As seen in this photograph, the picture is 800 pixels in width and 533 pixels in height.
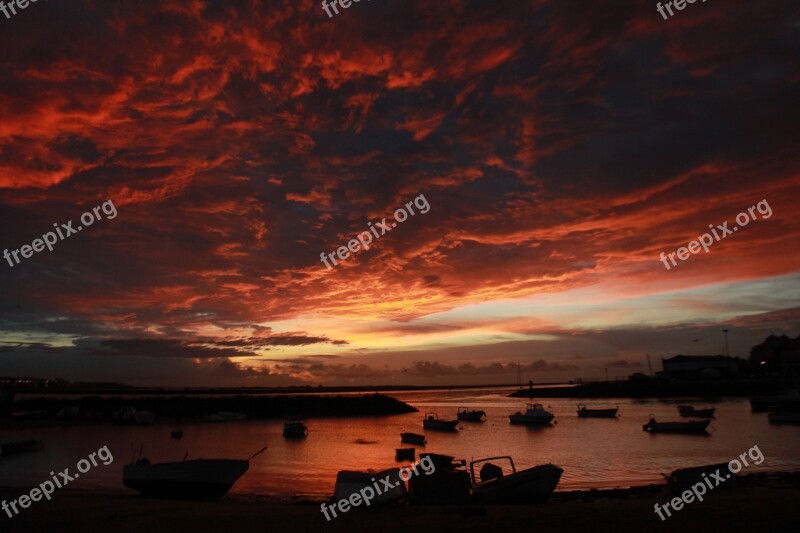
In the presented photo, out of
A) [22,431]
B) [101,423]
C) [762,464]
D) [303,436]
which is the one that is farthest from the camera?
[101,423]

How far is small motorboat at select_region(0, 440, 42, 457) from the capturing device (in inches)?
1586

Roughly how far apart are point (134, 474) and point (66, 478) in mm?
10077

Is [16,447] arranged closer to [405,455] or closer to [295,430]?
[295,430]

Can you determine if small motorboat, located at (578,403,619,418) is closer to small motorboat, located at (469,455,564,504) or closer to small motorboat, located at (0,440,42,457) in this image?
small motorboat, located at (469,455,564,504)

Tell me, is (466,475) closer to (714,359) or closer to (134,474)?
(134,474)

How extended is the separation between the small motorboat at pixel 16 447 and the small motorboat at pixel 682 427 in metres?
58.6

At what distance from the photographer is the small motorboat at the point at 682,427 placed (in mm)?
52750

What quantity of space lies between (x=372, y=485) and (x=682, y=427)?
46212mm

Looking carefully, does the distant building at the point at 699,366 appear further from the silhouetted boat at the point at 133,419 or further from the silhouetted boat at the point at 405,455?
the silhouetted boat at the point at 133,419

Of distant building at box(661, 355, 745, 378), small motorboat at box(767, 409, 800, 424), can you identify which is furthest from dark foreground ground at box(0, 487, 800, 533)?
distant building at box(661, 355, 745, 378)

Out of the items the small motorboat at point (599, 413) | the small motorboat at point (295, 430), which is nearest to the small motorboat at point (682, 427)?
the small motorboat at point (599, 413)

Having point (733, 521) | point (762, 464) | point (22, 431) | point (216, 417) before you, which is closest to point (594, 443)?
point (762, 464)

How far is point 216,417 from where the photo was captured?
3056 inches

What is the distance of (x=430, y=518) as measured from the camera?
50.0 ft
